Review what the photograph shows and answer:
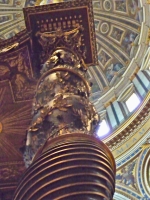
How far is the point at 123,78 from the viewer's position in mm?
15086

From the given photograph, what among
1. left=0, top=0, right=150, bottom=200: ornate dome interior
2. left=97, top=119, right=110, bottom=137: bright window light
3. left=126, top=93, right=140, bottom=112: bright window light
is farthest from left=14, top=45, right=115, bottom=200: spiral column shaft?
left=126, top=93, right=140, bottom=112: bright window light

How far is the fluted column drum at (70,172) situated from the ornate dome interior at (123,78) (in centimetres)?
282

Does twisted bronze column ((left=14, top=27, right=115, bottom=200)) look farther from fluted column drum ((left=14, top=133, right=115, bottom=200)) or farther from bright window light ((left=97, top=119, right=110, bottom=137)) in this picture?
bright window light ((left=97, top=119, right=110, bottom=137))

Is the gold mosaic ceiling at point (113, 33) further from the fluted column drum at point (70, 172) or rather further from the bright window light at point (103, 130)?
the fluted column drum at point (70, 172)

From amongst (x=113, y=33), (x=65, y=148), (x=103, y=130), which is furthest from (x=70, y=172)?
(x=113, y=33)

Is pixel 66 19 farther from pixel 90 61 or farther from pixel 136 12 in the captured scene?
pixel 136 12

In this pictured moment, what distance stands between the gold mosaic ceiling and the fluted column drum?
1154cm

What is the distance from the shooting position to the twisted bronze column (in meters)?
2.80

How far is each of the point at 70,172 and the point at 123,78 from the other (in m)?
12.4

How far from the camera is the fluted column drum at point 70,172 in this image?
2.74 metres

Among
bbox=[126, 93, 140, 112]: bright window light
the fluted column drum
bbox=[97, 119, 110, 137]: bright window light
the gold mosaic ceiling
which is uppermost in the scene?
the fluted column drum

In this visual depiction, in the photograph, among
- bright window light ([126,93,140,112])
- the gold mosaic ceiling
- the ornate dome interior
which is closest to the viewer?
the ornate dome interior

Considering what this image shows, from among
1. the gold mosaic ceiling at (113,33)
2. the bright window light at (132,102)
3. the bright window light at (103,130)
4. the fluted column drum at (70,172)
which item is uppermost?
the fluted column drum at (70,172)

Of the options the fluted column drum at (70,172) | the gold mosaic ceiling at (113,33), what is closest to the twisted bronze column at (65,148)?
the fluted column drum at (70,172)
